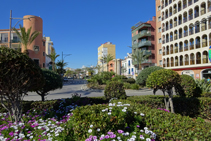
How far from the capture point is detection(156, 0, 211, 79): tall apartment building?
27.7 m

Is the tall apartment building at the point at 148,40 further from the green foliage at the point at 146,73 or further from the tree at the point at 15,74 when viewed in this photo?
the tree at the point at 15,74

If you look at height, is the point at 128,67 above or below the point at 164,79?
above

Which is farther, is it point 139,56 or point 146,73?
point 139,56

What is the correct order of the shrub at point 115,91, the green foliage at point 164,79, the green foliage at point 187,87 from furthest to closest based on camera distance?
1. the green foliage at point 187,87
2. the shrub at point 115,91
3. the green foliage at point 164,79

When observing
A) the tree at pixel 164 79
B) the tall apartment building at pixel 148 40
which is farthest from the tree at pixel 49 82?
the tall apartment building at pixel 148 40

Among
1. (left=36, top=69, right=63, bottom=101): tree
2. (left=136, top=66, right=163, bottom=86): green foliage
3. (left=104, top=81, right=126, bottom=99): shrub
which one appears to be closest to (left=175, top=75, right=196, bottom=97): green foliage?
(left=104, top=81, right=126, bottom=99): shrub

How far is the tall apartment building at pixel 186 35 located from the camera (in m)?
27.7

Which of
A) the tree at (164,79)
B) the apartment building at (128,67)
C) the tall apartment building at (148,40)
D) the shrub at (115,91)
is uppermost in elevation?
the tall apartment building at (148,40)

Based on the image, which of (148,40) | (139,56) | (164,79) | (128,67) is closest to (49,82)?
(164,79)

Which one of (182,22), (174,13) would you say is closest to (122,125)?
(182,22)

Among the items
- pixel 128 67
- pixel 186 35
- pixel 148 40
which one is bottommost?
pixel 128 67

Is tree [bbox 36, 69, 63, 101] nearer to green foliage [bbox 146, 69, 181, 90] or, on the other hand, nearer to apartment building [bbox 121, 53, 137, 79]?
green foliage [bbox 146, 69, 181, 90]

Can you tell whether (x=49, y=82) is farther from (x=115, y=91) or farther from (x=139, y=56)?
(x=139, y=56)

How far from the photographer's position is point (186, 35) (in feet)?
105
